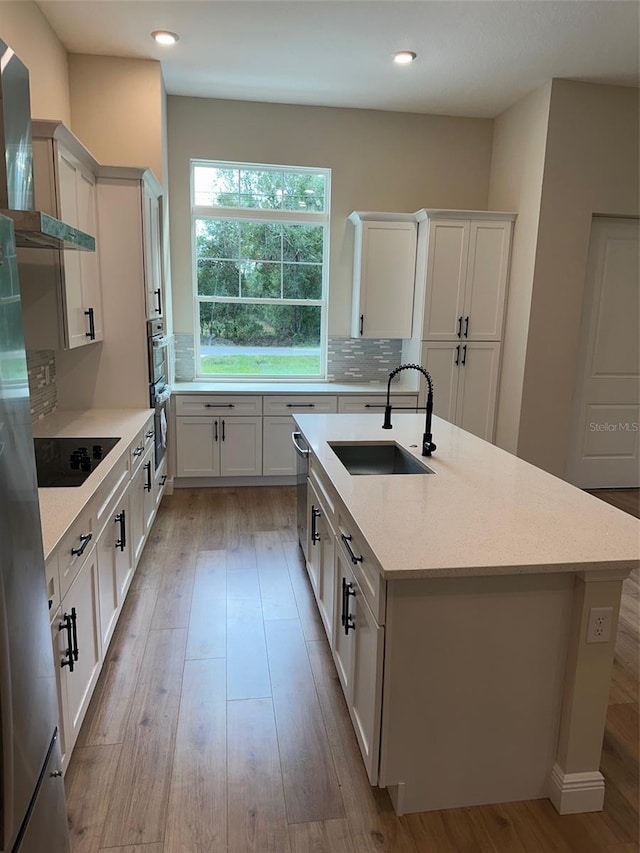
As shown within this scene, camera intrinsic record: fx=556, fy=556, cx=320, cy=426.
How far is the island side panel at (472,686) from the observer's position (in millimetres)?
1588

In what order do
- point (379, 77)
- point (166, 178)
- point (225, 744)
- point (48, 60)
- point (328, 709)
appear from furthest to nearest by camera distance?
point (166, 178)
point (379, 77)
point (48, 60)
point (328, 709)
point (225, 744)

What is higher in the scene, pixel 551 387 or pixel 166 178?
pixel 166 178

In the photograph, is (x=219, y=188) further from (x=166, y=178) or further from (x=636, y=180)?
(x=636, y=180)

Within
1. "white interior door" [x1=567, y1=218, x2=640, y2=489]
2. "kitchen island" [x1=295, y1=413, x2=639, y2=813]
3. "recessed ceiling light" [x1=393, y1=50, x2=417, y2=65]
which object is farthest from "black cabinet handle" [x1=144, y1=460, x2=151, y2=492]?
"white interior door" [x1=567, y1=218, x2=640, y2=489]

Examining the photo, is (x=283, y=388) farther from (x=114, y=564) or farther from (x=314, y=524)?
(x=114, y=564)

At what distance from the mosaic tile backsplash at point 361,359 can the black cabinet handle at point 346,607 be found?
336 cm

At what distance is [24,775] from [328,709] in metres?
1.31

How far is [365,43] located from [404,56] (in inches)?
12.6

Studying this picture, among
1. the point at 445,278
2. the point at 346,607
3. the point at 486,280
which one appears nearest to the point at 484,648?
the point at 346,607

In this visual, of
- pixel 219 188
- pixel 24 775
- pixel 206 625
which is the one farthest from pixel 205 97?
pixel 24 775

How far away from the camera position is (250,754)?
1.94 m

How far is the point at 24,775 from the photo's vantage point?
1.08 metres

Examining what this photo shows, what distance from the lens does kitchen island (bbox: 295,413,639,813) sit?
5.14 feet

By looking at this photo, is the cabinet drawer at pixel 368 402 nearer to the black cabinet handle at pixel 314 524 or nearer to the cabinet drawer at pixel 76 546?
the black cabinet handle at pixel 314 524
